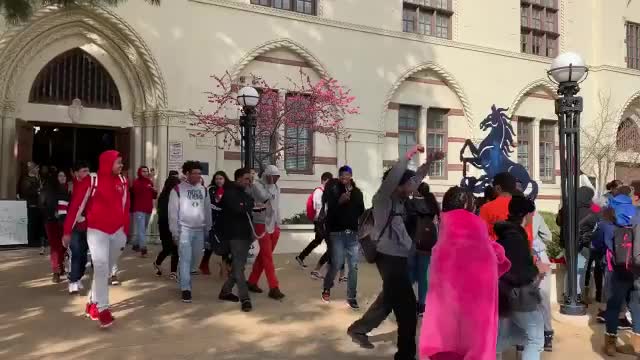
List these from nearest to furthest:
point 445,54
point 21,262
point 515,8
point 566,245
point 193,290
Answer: point 566,245 < point 193,290 < point 21,262 < point 445,54 < point 515,8

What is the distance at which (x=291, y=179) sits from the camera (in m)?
16.2

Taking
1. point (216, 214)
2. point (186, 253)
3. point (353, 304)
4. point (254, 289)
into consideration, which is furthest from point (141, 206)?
point (353, 304)

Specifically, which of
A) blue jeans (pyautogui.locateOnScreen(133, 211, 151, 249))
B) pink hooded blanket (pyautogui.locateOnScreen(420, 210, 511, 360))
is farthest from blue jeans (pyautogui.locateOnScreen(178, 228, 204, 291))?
blue jeans (pyautogui.locateOnScreen(133, 211, 151, 249))

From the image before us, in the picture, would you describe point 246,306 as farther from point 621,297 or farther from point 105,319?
point 621,297

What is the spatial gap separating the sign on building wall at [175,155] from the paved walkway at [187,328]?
18.5 ft

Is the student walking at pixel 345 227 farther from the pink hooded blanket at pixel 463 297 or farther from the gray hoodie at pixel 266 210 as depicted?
the pink hooded blanket at pixel 463 297

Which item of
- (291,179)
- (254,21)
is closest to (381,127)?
(291,179)

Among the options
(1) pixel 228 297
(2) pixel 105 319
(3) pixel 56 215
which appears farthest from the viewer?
(3) pixel 56 215

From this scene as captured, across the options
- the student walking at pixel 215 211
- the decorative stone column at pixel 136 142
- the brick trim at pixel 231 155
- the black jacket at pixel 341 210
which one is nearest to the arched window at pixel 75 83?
→ the decorative stone column at pixel 136 142

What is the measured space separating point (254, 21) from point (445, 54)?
6456 millimetres

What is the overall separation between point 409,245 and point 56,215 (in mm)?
5851

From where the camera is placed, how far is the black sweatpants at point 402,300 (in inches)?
209

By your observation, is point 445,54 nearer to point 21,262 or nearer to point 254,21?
point 254,21

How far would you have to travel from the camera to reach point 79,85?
14055mm
